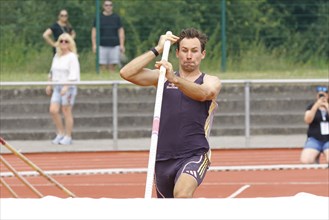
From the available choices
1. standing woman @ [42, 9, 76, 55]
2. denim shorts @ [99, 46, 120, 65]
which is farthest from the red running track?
denim shorts @ [99, 46, 120, 65]

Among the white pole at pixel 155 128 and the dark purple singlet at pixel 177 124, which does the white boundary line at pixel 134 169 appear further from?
the white pole at pixel 155 128

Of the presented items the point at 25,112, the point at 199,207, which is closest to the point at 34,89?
the point at 25,112

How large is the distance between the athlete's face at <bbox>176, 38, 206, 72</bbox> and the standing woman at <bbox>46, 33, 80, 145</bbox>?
9.75 meters

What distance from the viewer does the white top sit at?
1956 cm

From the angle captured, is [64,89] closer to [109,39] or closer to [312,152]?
[312,152]

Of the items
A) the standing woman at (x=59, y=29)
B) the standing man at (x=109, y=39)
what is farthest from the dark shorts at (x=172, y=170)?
the standing man at (x=109, y=39)

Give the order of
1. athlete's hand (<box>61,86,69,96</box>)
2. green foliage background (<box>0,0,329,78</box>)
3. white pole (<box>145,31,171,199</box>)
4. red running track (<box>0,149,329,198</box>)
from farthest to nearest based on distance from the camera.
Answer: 1. green foliage background (<box>0,0,329,78</box>)
2. athlete's hand (<box>61,86,69,96</box>)
3. red running track (<box>0,149,329,198</box>)
4. white pole (<box>145,31,171,199</box>)

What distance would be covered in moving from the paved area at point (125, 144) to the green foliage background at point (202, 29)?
3.77m

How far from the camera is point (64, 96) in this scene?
19500mm

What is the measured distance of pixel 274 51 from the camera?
2514 centimetres

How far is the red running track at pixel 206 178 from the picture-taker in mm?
14930

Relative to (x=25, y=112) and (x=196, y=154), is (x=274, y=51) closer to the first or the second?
(x=25, y=112)

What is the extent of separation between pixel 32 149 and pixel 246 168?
152 inches

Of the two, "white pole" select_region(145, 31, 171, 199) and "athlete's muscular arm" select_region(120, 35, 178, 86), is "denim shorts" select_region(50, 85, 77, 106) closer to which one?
"athlete's muscular arm" select_region(120, 35, 178, 86)
